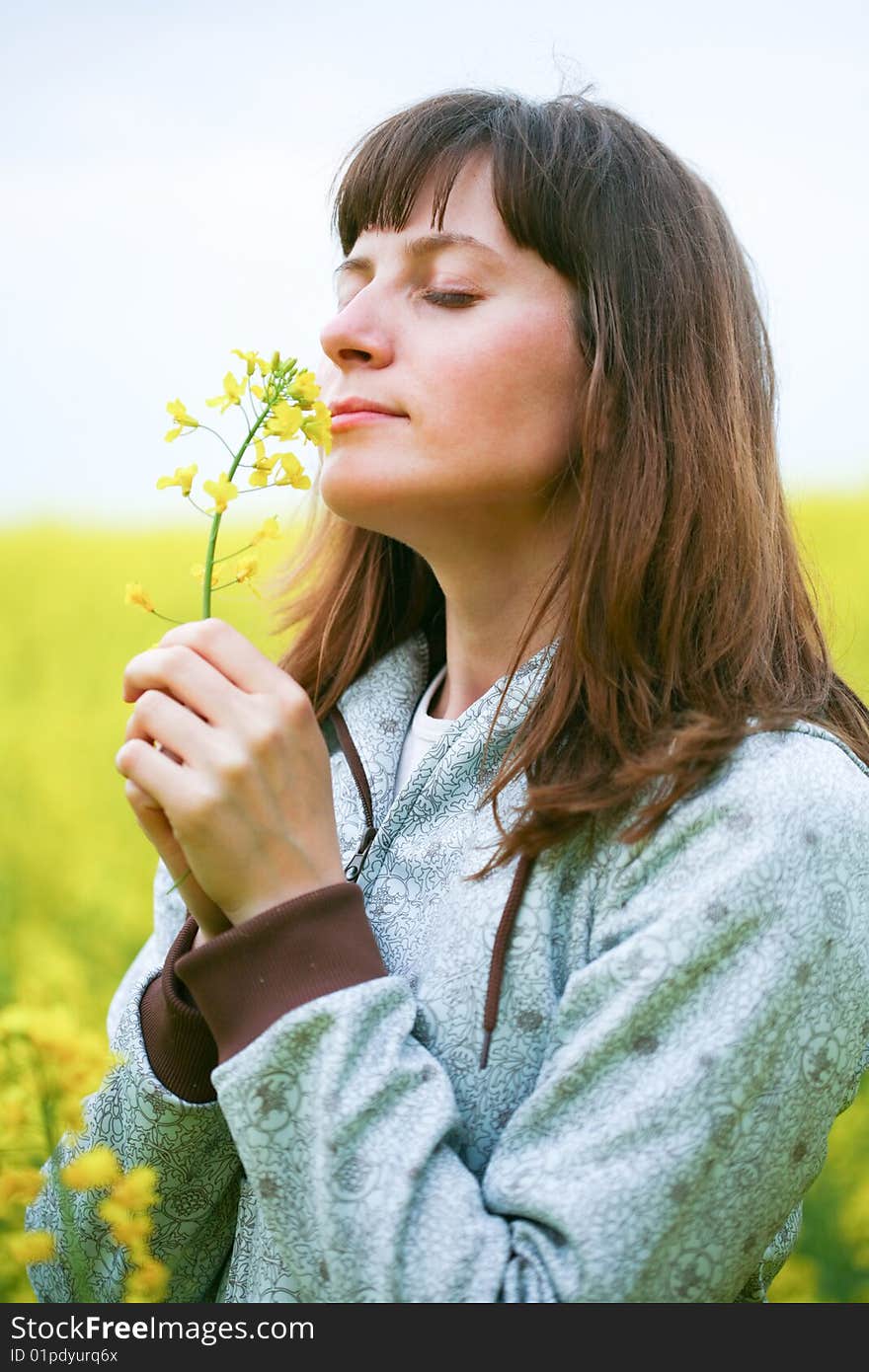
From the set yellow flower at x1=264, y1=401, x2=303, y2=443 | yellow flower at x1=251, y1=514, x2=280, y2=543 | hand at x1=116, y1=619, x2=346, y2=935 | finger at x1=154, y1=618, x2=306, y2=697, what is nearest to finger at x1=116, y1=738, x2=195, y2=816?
hand at x1=116, y1=619, x2=346, y2=935

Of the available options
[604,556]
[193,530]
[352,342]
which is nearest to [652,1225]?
[604,556]

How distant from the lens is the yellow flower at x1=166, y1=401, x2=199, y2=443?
133 cm

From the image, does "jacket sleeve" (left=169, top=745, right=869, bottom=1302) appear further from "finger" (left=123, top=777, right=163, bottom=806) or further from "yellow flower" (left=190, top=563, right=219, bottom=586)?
"yellow flower" (left=190, top=563, right=219, bottom=586)

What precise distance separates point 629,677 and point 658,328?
0.47 m

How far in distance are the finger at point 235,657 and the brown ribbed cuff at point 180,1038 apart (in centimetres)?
32

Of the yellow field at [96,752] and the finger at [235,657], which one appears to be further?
the yellow field at [96,752]

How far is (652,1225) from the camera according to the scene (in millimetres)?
1146

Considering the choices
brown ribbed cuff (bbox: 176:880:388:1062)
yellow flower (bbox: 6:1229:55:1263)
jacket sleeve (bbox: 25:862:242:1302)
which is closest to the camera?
yellow flower (bbox: 6:1229:55:1263)

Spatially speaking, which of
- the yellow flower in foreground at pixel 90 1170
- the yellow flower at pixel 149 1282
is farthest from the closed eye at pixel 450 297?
the yellow flower at pixel 149 1282

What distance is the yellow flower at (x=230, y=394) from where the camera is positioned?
129 centimetres

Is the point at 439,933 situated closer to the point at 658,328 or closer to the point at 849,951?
the point at 849,951

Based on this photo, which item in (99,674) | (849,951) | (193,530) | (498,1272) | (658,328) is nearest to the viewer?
(498,1272)

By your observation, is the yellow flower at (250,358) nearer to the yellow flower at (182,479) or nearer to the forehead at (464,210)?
the yellow flower at (182,479)

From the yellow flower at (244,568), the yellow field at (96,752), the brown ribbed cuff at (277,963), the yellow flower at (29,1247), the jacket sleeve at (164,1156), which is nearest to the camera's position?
the yellow flower at (29,1247)
